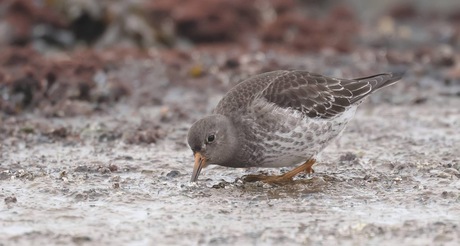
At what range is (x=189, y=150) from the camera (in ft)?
32.4

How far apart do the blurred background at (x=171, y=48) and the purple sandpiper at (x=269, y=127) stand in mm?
3905

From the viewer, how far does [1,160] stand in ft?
→ 30.4

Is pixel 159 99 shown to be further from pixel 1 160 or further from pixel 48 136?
pixel 1 160

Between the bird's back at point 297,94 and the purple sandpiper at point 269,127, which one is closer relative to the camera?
the purple sandpiper at point 269,127

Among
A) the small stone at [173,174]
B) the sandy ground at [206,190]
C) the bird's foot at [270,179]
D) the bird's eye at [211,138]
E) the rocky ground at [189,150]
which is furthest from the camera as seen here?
the small stone at [173,174]

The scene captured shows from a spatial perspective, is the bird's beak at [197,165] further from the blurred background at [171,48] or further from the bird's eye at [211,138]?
the blurred background at [171,48]

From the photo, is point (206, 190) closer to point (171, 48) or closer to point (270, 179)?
point (270, 179)

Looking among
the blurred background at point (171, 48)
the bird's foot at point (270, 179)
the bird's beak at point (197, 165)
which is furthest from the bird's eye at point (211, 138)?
the blurred background at point (171, 48)

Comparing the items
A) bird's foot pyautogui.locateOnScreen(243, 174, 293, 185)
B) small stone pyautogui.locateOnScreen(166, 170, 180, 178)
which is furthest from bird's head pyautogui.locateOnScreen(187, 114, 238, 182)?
small stone pyautogui.locateOnScreen(166, 170, 180, 178)

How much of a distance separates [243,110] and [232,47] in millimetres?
7363

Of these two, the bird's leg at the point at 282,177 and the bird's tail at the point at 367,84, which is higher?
the bird's tail at the point at 367,84

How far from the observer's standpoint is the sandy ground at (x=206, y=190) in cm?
655

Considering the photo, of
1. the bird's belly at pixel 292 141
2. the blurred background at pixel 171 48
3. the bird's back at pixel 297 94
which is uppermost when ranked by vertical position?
the blurred background at pixel 171 48

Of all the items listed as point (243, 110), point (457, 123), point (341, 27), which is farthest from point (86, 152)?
point (341, 27)
